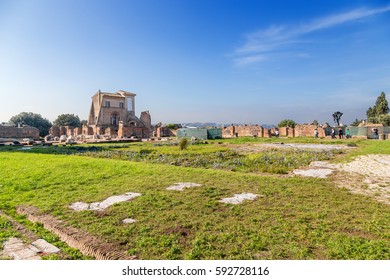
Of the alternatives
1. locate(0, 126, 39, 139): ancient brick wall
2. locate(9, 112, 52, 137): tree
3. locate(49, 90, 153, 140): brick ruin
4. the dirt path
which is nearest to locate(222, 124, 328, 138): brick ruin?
locate(49, 90, 153, 140): brick ruin

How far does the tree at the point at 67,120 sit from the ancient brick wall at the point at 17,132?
3152 cm

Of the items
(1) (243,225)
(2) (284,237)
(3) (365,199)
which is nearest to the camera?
(2) (284,237)

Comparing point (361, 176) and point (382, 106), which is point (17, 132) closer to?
point (361, 176)

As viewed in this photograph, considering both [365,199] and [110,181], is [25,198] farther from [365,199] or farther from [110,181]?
[365,199]

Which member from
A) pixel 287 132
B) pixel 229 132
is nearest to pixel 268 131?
pixel 287 132

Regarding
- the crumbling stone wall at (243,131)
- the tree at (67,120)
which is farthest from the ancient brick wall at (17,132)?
the crumbling stone wall at (243,131)

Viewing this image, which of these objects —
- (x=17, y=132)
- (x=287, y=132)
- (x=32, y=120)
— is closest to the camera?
(x=287, y=132)

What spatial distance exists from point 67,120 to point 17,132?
35.6 meters

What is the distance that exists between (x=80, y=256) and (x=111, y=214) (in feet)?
4.48

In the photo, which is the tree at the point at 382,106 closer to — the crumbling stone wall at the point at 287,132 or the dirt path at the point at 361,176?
the crumbling stone wall at the point at 287,132

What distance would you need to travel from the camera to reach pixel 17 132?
48.5 meters

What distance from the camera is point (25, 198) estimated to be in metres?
6.10
